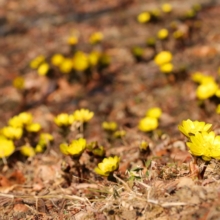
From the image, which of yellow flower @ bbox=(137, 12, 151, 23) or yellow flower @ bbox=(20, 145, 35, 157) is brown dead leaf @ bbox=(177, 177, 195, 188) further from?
yellow flower @ bbox=(137, 12, 151, 23)

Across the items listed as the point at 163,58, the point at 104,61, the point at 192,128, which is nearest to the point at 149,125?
→ the point at 192,128

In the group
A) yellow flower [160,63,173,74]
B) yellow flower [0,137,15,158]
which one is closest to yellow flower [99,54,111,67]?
yellow flower [160,63,173,74]

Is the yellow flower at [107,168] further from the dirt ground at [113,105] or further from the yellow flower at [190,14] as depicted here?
the yellow flower at [190,14]

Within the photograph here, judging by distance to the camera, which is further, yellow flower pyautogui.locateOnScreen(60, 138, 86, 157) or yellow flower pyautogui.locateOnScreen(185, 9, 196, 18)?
yellow flower pyautogui.locateOnScreen(185, 9, 196, 18)

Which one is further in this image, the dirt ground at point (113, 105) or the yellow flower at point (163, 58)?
the yellow flower at point (163, 58)

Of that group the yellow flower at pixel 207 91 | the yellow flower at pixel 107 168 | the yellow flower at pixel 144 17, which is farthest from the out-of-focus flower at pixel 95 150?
the yellow flower at pixel 144 17

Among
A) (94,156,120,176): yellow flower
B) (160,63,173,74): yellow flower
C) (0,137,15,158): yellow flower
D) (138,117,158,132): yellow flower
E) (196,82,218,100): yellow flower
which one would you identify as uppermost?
(94,156,120,176): yellow flower

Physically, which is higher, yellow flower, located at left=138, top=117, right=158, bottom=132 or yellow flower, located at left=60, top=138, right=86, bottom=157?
yellow flower, located at left=60, top=138, right=86, bottom=157

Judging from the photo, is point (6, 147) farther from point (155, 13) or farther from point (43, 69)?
point (155, 13)
